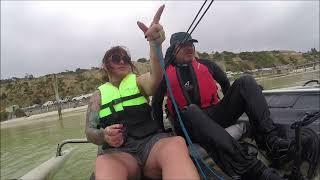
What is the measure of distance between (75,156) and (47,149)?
489cm

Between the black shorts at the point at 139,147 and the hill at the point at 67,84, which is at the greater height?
the hill at the point at 67,84

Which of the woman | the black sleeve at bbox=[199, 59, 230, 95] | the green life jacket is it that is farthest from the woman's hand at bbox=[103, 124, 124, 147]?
the black sleeve at bbox=[199, 59, 230, 95]

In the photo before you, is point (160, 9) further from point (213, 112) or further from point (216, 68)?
point (216, 68)

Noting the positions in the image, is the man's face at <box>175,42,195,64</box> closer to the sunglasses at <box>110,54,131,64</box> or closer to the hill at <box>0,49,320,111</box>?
the sunglasses at <box>110,54,131,64</box>

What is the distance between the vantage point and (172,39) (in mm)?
4898

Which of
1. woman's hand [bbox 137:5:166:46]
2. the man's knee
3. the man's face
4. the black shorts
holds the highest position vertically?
woman's hand [bbox 137:5:166:46]

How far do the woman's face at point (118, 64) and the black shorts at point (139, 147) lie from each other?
641 millimetres

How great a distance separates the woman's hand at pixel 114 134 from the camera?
11.3 ft

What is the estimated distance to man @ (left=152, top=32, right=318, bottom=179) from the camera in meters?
3.79

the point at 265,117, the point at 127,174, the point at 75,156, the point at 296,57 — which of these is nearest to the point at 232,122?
the point at 265,117

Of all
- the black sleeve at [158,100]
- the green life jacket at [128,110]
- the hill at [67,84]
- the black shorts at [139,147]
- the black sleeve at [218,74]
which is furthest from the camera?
the hill at [67,84]

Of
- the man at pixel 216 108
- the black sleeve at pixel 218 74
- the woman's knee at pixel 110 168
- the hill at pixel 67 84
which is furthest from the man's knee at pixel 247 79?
the hill at pixel 67 84

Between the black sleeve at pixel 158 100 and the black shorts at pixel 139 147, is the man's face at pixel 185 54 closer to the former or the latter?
the black sleeve at pixel 158 100

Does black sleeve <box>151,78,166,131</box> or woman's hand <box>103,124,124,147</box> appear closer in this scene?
woman's hand <box>103,124,124,147</box>
